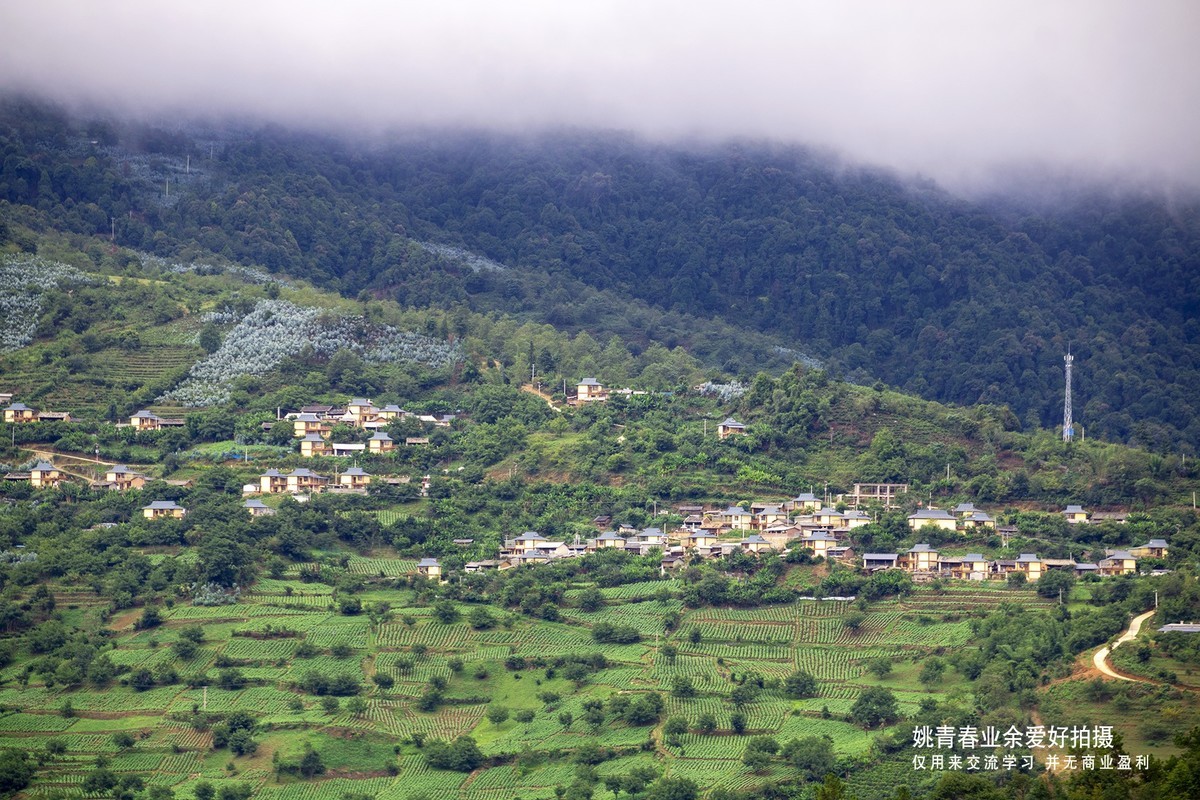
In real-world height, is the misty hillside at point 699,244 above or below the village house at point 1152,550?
above

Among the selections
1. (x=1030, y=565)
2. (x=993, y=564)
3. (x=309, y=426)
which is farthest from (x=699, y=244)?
(x=1030, y=565)

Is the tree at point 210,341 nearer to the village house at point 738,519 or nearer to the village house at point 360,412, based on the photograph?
the village house at point 360,412

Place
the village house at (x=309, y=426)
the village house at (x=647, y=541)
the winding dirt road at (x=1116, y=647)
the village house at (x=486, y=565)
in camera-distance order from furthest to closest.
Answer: the village house at (x=309, y=426) < the village house at (x=647, y=541) < the village house at (x=486, y=565) < the winding dirt road at (x=1116, y=647)

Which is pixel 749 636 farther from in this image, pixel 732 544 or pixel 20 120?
pixel 20 120

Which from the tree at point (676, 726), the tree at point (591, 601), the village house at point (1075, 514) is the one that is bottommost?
the tree at point (676, 726)

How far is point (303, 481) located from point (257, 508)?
2758mm

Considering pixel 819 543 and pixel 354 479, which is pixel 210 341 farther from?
pixel 819 543

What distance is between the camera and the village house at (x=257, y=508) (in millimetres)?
59750

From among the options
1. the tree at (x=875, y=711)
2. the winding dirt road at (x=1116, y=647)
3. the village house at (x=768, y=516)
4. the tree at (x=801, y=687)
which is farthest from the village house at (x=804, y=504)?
the tree at (x=875, y=711)

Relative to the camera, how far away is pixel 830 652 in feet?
173

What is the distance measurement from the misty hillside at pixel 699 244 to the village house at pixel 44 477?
18488 mm

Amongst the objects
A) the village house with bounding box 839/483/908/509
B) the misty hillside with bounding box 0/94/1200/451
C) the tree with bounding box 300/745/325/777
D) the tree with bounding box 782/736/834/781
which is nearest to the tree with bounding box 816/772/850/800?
the tree with bounding box 782/736/834/781

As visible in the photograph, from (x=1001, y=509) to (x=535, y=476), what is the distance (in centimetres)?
1384

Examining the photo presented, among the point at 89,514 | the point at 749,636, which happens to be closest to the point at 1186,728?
the point at 749,636
